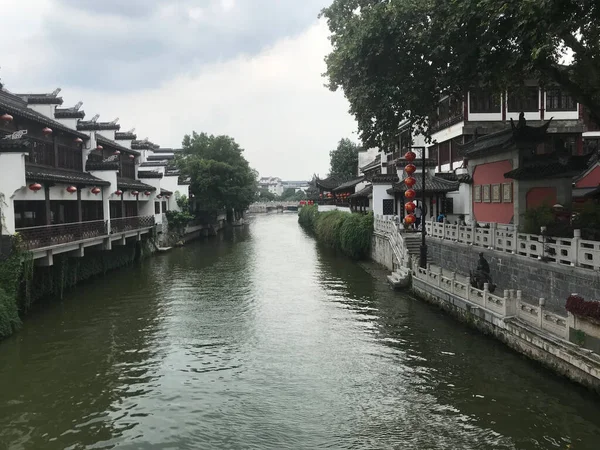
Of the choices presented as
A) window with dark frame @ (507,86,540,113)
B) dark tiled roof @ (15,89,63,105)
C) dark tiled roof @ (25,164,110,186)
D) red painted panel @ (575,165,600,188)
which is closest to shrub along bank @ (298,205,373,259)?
window with dark frame @ (507,86,540,113)

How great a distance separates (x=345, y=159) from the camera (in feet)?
244

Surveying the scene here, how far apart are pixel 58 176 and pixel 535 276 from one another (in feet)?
60.9

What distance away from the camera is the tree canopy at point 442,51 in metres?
11.9

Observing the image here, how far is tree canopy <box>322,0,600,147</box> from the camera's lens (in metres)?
11.9

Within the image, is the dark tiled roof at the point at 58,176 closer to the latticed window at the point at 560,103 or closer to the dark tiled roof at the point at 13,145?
the dark tiled roof at the point at 13,145

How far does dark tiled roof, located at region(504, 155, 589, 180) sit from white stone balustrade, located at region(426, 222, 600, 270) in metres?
1.94

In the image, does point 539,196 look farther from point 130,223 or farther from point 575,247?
point 130,223

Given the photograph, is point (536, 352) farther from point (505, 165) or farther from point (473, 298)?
point (505, 165)

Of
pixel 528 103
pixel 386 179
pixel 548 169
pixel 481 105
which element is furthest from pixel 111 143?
pixel 528 103

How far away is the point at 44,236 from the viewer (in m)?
17.6

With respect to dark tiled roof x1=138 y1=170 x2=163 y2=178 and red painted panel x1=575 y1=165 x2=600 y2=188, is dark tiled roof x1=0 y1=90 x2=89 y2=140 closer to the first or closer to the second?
dark tiled roof x1=138 y1=170 x2=163 y2=178

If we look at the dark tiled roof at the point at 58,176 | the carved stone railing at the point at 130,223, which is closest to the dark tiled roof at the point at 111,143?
the dark tiled roof at the point at 58,176

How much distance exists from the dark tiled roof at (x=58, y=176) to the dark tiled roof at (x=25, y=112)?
1.93 meters

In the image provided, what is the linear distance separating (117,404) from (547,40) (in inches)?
512
